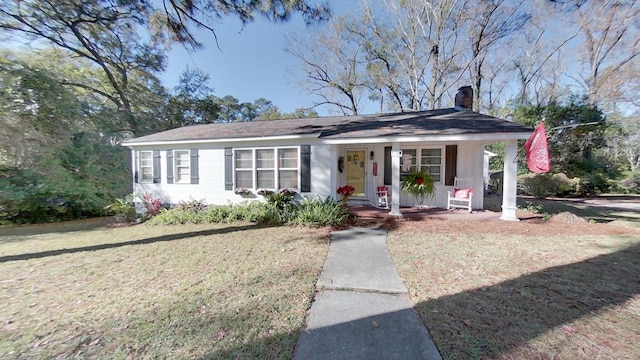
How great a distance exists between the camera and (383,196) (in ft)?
27.8

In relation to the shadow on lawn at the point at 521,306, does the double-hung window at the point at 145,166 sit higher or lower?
higher

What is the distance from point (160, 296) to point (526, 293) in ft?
16.3

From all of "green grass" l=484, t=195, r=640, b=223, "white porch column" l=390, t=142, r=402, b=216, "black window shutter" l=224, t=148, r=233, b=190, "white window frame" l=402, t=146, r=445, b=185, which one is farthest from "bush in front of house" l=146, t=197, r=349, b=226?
"green grass" l=484, t=195, r=640, b=223

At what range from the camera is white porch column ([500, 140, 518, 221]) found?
6625mm

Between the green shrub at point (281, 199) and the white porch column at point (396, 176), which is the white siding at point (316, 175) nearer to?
the green shrub at point (281, 199)

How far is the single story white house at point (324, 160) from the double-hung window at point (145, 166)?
Answer: 0.04 metres

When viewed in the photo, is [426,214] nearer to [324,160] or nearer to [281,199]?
[324,160]

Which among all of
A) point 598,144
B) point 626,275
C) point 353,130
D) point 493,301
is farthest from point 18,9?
point 598,144

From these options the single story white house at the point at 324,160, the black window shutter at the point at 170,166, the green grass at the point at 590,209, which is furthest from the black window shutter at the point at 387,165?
the black window shutter at the point at 170,166

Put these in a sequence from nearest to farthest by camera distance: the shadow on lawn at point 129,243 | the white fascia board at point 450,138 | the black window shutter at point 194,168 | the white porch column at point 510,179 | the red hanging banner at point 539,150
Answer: the shadow on lawn at point 129,243, the red hanging banner at point 539,150, the white fascia board at point 450,138, the white porch column at point 510,179, the black window shutter at point 194,168

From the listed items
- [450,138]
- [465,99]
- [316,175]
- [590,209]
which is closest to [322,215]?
[316,175]

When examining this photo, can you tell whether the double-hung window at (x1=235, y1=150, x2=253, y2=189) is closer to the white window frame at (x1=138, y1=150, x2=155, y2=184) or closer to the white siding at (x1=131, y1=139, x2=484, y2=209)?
the white siding at (x1=131, y1=139, x2=484, y2=209)

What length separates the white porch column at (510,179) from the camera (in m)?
6.62

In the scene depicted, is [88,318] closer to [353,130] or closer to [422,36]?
[353,130]
